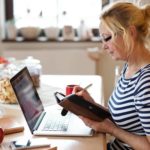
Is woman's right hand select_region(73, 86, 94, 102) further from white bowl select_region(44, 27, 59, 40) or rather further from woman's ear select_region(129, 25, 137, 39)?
white bowl select_region(44, 27, 59, 40)

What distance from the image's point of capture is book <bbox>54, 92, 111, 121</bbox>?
1.48 metres

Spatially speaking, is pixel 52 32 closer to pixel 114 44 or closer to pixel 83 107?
pixel 114 44

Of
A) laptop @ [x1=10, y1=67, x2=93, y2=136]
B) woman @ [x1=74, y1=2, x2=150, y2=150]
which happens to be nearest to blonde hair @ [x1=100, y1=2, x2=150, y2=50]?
woman @ [x1=74, y1=2, x2=150, y2=150]

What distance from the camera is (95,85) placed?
2.38 meters

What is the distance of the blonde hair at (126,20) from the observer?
1.55 m

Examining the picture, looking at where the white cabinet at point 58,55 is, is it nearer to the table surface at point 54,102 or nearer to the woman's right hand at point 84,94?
the table surface at point 54,102

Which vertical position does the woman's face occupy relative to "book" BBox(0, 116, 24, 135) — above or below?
above

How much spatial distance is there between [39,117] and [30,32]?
206 cm

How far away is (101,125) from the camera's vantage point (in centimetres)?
157

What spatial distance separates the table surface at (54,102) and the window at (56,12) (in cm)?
125

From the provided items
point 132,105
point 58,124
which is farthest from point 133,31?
point 58,124

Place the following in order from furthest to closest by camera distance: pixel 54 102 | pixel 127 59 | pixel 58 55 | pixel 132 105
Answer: pixel 58 55
pixel 54 102
pixel 127 59
pixel 132 105

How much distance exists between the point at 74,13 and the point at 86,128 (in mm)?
2299

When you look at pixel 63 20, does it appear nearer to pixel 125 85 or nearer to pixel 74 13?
pixel 74 13
